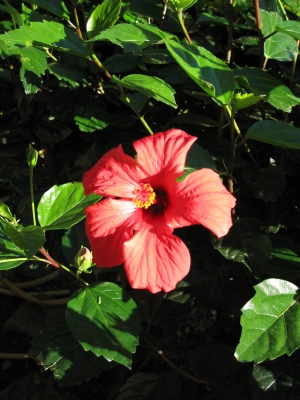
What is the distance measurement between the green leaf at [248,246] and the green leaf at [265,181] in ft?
0.26

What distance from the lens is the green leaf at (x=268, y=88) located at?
1107mm

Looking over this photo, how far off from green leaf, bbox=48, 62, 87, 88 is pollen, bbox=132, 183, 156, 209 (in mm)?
545

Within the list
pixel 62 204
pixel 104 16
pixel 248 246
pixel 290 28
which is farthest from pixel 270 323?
pixel 104 16

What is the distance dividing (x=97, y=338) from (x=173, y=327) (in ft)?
3.33

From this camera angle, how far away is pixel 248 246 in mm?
1154

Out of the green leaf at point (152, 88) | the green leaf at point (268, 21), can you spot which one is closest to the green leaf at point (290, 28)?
the green leaf at point (268, 21)

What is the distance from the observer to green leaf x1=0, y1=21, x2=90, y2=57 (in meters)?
1.17

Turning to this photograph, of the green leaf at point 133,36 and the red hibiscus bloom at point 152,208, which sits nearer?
the red hibiscus bloom at point 152,208

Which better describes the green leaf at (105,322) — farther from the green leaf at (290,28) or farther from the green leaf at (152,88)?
the green leaf at (290,28)

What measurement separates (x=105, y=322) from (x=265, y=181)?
50 cm

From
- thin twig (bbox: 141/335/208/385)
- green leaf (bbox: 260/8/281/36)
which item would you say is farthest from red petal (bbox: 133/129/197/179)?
thin twig (bbox: 141/335/208/385)

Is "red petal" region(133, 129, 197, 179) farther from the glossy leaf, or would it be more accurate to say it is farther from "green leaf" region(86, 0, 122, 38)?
"green leaf" region(86, 0, 122, 38)

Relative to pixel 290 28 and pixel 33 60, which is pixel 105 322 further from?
pixel 290 28

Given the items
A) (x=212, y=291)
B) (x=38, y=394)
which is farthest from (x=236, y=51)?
(x=38, y=394)
